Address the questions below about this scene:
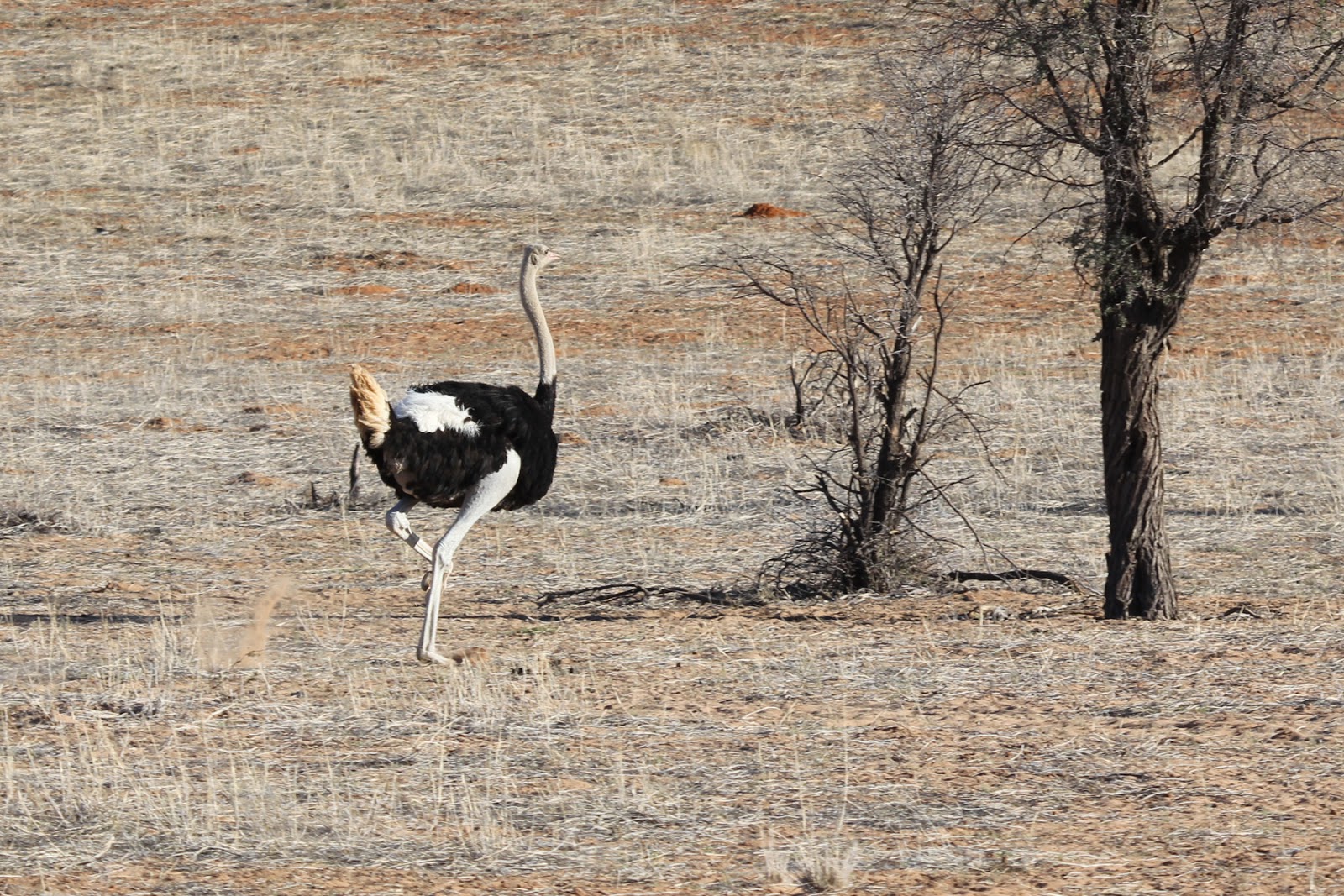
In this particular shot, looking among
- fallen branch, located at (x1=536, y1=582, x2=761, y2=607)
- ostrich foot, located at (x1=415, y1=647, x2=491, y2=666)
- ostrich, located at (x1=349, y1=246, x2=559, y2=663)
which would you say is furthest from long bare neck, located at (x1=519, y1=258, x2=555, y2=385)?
ostrich foot, located at (x1=415, y1=647, x2=491, y2=666)

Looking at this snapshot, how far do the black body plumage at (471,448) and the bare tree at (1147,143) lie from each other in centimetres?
245

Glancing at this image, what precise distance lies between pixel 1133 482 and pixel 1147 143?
5.12 ft

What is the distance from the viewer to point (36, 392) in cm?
1708

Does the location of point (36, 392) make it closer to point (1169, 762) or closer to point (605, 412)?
point (605, 412)

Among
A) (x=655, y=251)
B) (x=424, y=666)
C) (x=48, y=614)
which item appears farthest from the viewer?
(x=655, y=251)

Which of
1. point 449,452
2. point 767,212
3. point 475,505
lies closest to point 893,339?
point 475,505

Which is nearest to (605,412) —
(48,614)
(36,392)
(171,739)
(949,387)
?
(949,387)

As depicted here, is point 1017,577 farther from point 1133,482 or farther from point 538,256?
point 538,256

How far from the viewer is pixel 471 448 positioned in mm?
9117

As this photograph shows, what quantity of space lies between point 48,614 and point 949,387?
891cm

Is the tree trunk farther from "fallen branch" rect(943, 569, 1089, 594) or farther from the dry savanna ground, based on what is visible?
"fallen branch" rect(943, 569, 1089, 594)

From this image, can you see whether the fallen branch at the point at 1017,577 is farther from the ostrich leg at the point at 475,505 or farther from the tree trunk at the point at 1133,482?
the ostrich leg at the point at 475,505

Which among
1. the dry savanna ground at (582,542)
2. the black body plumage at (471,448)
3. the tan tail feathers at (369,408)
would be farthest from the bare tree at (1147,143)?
the tan tail feathers at (369,408)

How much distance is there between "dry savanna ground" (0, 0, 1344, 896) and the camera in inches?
256
